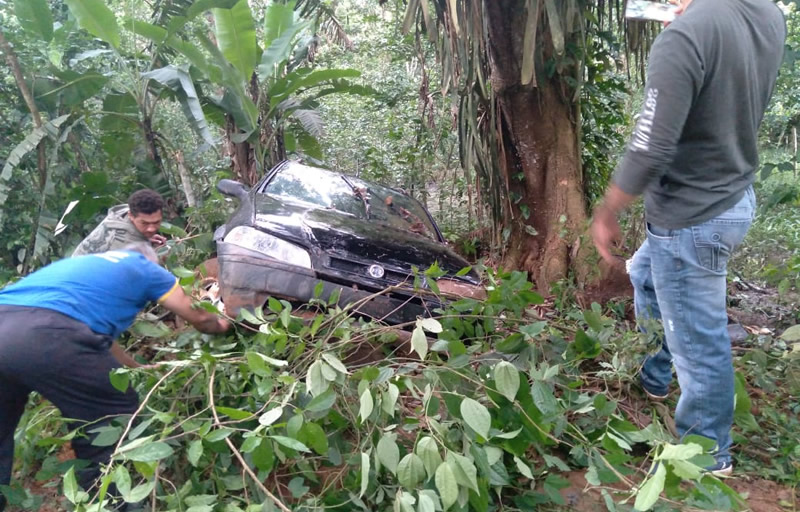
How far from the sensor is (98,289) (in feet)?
8.34

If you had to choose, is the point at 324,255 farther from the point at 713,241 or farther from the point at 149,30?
the point at 149,30

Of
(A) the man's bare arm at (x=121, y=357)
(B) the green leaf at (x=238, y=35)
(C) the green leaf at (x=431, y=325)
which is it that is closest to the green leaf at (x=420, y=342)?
(C) the green leaf at (x=431, y=325)

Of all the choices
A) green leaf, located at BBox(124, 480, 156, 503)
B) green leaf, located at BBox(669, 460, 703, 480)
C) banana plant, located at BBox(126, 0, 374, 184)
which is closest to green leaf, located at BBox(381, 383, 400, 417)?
green leaf, located at BBox(124, 480, 156, 503)

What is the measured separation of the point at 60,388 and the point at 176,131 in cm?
849

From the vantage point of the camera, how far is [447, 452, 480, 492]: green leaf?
73.0 inches

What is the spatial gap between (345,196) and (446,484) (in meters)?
3.25

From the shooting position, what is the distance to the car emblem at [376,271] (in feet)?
11.7

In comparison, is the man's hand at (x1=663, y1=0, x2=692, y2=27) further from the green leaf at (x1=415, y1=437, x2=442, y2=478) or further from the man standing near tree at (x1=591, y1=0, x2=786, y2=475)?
the green leaf at (x1=415, y1=437, x2=442, y2=478)

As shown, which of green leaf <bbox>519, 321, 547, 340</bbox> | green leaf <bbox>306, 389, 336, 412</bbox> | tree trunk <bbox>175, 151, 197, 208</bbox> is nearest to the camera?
green leaf <bbox>306, 389, 336, 412</bbox>

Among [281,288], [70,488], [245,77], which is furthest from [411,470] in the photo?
[245,77]

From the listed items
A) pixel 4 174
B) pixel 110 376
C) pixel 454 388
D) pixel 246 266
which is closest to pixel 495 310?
pixel 454 388

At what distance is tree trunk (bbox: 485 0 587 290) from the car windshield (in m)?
0.95

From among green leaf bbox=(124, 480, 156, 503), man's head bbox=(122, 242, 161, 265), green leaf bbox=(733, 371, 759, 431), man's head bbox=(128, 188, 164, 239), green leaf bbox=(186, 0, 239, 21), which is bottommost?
green leaf bbox=(733, 371, 759, 431)

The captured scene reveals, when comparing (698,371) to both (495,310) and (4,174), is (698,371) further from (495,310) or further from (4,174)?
(4,174)
